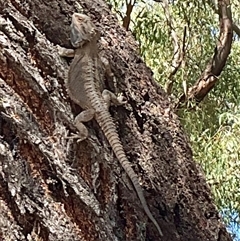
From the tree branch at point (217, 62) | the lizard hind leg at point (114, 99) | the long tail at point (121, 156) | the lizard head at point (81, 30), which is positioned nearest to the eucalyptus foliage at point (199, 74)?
the tree branch at point (217, 62)

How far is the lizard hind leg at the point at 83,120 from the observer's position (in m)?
1.42

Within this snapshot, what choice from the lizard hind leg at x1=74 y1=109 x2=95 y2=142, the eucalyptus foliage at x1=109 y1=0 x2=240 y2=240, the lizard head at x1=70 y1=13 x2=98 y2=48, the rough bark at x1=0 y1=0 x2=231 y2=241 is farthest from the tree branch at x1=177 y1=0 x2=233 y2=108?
the lizard hind leg at x1=74 y1=109 x2=95 y2=142

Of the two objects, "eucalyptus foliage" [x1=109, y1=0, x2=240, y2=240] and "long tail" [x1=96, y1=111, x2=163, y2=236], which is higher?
"eucalyptus foliage" [x1=109, y1=0, x2=240, y2=240]

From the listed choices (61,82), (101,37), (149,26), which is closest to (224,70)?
(149,26)

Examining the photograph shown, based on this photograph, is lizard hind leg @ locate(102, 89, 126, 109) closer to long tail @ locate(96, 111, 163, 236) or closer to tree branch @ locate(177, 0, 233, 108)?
long tail @ locate(96, 111, 163, 236)

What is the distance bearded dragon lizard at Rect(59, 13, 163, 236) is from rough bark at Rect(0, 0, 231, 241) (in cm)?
2

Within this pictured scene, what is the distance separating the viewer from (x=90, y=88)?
1.77 m

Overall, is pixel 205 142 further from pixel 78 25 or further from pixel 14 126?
pixel 14 126

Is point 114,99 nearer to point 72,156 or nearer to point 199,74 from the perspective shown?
point 72,156

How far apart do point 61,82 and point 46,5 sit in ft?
0.85

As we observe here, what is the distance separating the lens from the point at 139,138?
1571 mm

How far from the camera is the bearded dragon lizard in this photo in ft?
4.75

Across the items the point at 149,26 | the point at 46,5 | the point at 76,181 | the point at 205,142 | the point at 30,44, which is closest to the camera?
the point at 76,181

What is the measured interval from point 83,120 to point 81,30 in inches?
12.1
